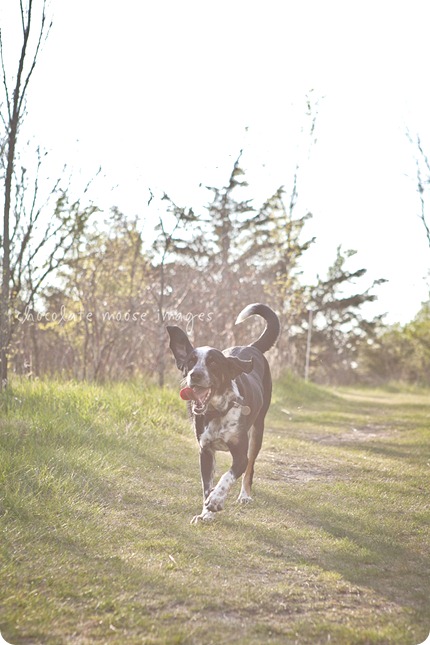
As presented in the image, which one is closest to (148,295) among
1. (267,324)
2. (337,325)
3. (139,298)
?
(139,298)

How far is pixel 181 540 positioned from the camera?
4535mm

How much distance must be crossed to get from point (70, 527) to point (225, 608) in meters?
1.45

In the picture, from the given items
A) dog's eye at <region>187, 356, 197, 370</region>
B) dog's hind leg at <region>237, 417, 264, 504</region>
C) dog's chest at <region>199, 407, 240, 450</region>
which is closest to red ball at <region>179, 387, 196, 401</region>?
dog's eye at <region>187, 356, 197, 370</region>

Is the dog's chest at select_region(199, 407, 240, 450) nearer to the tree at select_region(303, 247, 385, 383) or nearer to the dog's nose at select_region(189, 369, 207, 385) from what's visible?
the dog's nose at select_region(189, 369, 207, 385)

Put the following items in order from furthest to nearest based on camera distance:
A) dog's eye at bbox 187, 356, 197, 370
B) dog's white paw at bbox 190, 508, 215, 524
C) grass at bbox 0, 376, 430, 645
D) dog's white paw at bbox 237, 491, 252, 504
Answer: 1. dog's white paw at bbox 237, 491, 252, 504
2. dog's eye at bbox 187, 356, 197, 370
3. dog's white paw at bbox 190, 508, 215, 524
4. grass at bbox 0, 376, 430, 645

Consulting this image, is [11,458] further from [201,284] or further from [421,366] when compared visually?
[421,366]

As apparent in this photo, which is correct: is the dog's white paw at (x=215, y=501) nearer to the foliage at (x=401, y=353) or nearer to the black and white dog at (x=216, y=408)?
the black and white dog at (x=216, y=408)

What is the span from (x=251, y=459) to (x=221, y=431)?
2.41 ft

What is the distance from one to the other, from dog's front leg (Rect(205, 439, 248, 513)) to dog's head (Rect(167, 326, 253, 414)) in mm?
405

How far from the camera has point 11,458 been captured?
17.5ft

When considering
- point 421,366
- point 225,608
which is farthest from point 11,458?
point 421,366

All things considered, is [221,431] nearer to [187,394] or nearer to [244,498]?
[187,394]

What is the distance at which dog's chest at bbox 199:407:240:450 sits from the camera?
5332 millimetres

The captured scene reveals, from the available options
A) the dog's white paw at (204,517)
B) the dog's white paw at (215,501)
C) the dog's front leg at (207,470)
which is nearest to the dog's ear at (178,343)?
the dog's front leg at (207,470)
